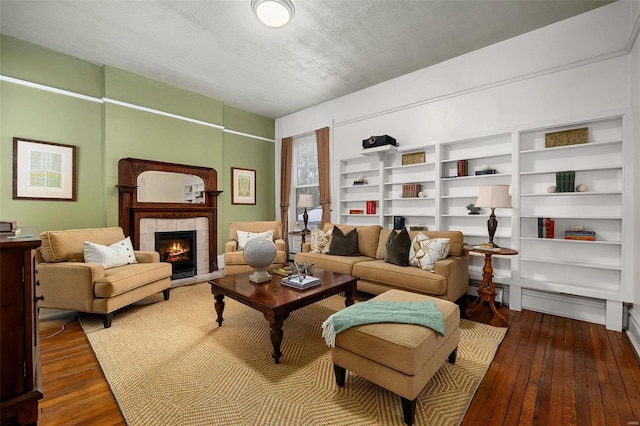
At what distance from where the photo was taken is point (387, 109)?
4496mm

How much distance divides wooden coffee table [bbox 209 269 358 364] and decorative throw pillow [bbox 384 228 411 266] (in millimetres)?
797

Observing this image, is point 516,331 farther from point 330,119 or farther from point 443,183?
point 330,119

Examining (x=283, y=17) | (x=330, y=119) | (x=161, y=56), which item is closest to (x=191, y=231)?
(x=161, y=56)

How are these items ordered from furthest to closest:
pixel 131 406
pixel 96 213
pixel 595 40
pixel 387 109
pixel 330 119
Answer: pixel 330 119, pixel 387 109, pixel 96 213, pixel 595 40, pixel 131 406

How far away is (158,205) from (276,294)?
314 centimetres

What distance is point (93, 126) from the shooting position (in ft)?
13.0

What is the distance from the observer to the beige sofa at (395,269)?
2914mm

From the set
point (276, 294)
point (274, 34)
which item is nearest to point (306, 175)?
point (274, 34)

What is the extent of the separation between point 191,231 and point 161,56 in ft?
8.76

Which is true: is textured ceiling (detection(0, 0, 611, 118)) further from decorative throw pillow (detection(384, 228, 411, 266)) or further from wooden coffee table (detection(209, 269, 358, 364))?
wooden coffee table (detection(209, 269, 358, 364))

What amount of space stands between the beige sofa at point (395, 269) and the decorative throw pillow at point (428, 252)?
71 mm

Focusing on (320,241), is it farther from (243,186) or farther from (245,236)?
(243,186)

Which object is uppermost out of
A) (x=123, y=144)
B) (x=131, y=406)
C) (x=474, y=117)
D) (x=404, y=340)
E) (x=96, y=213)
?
(x=474, y=117)

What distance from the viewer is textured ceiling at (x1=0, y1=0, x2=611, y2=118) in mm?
2828
